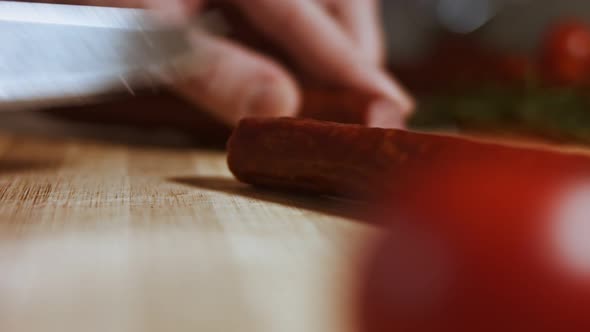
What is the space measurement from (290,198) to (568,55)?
55.5 inches

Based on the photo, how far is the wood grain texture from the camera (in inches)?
16.2

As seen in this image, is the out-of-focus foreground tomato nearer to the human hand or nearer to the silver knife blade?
the silver knife blade

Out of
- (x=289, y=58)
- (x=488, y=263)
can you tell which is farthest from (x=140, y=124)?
(x=488, y=263)

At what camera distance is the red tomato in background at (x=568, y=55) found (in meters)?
1.89

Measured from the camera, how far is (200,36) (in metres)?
1.17

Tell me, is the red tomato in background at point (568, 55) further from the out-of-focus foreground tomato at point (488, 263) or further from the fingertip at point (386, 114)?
the out-of-focus foreground tomato at point (488, 263)

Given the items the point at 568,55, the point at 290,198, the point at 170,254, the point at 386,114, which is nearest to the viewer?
the point at 170,254

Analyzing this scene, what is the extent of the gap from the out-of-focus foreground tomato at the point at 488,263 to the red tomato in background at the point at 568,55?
1.63m

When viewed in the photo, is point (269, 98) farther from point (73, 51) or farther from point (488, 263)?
point (488, 263)

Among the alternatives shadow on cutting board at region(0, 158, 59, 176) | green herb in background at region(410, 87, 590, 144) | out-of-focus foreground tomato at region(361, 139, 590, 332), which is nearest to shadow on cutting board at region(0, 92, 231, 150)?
shadow on cutting board at region(0, 158, 59, 176)

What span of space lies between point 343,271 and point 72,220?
0.93 feet

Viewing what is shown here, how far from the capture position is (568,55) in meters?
1.90

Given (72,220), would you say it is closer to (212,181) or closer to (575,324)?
(212,181)

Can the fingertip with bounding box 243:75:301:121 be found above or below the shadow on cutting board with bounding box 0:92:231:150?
above
